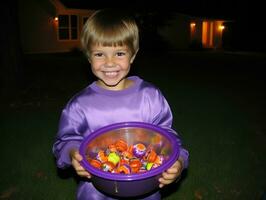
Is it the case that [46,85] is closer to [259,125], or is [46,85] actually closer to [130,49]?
[259,125]

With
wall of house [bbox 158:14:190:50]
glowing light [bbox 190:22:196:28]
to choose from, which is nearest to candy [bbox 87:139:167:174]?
wall of house [bbox 158:14:190:50]

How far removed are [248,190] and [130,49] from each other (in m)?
2.90

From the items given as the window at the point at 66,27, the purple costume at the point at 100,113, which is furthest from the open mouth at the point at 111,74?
the window at the point at 66,27

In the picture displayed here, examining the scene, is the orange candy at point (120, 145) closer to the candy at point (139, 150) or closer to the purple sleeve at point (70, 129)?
the candy at point (139, 150)

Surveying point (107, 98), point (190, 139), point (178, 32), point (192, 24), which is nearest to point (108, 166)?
point (107, 98)

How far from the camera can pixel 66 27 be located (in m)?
24.4

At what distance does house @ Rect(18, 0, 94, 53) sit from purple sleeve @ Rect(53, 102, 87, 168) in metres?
20.3

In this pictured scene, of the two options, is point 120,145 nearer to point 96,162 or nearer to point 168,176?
point 96,162

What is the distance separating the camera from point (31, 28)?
2191cm

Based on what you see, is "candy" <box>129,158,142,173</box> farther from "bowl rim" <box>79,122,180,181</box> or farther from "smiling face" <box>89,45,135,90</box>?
"smiling face" <box>89,45,135,90</box>

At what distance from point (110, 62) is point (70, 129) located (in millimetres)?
510

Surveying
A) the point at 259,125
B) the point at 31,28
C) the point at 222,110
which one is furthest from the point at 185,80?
the point at 31,28

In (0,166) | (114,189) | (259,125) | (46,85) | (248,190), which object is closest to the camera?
(114,189)

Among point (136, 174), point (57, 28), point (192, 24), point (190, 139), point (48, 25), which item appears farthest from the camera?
point (192, 24)
